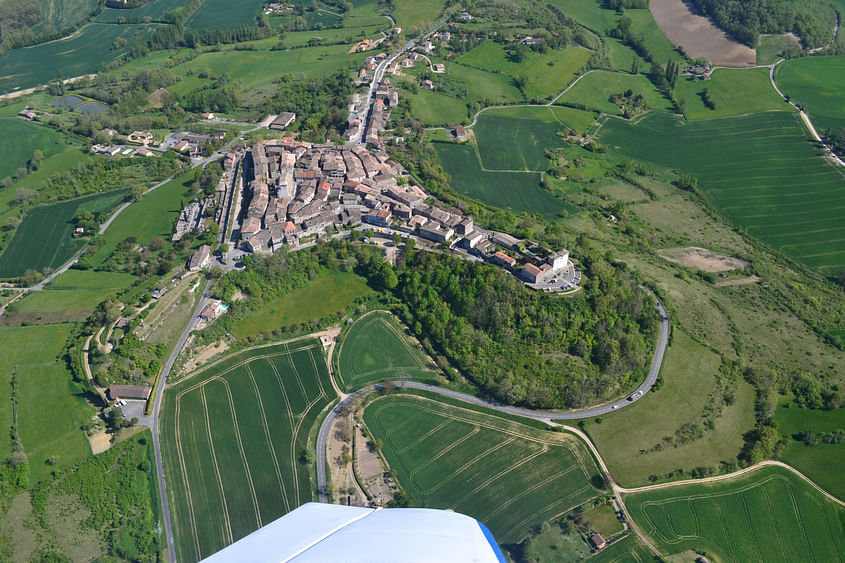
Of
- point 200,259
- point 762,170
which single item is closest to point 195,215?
point 200,259

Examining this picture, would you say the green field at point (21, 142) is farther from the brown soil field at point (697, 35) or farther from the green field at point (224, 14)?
the brown soil field at point (697, 35)

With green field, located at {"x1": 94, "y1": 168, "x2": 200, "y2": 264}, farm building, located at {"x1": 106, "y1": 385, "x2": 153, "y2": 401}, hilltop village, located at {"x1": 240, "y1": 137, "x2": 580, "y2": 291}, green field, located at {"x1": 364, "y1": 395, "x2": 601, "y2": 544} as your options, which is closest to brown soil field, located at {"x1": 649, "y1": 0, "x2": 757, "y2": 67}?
hilltop village, located at {"x1": 240, "y1": 137, "x2": 580, "y2": 291}

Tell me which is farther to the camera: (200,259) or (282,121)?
(282,121)

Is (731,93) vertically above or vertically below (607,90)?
below

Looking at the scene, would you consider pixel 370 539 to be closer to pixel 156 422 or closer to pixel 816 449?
pixel 156 422

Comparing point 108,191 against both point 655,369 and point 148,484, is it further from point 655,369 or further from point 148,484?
point 655,369

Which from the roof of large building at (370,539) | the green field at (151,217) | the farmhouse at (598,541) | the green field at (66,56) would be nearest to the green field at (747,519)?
the farmhouse at (598,541)

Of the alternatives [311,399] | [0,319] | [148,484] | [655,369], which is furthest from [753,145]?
[0,319]
